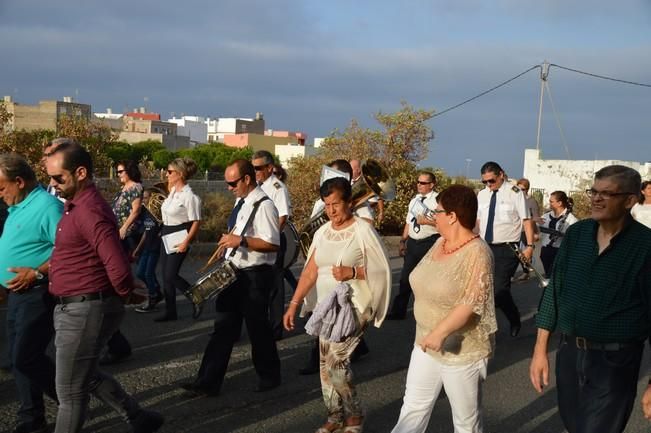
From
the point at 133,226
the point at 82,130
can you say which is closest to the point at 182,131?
the point at 82,130

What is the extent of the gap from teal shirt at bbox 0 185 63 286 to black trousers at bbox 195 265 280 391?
149 cm

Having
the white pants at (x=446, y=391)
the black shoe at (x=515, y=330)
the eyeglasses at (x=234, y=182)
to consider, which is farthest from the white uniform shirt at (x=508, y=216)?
the white pants at (x=446, y=391)

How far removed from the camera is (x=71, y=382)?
409cm

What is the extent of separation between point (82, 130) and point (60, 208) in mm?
12181

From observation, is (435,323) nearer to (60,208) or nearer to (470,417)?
(470,417)

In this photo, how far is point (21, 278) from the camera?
4.54 metres

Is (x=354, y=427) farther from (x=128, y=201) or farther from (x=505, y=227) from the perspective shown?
(x=128, y=201)

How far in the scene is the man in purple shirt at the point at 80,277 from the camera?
13.2 ft

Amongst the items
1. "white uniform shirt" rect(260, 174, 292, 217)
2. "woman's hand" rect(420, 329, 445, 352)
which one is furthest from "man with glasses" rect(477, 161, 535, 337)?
"woman's hand" rect(420, 329, 445, 352)

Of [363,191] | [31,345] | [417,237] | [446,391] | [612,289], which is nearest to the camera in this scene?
[612,289]

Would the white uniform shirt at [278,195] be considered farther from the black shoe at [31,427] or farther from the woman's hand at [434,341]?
the woman's hand at [434,341]

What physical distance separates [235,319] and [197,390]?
0.61 metres

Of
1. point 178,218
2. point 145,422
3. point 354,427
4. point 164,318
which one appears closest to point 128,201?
point 178,218

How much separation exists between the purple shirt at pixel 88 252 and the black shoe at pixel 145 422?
99 centimetres
